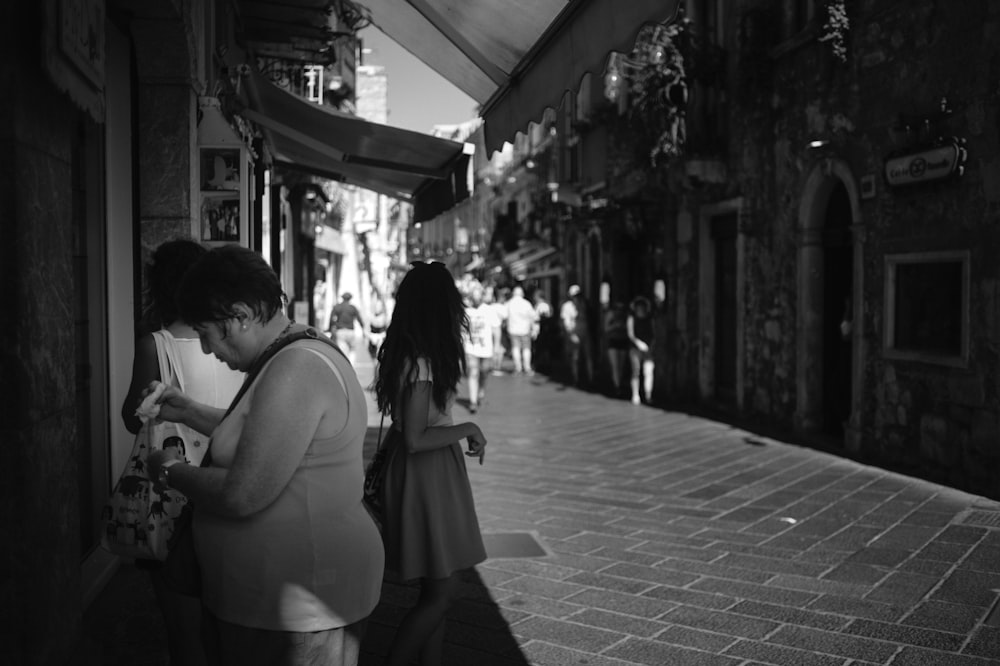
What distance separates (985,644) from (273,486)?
3195 mm

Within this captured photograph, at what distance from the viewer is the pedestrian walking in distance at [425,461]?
10.1ft

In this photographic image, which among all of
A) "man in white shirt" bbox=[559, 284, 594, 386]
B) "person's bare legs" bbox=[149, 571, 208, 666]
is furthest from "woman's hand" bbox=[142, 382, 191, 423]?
"man in white shirt" bbox=[559, 284, 594, 386]

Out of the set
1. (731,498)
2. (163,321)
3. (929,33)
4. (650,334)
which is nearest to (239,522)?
(163,321)

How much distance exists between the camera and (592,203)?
58.9 ft

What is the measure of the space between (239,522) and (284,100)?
19.6 feet

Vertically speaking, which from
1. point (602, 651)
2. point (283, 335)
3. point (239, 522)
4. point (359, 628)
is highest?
point (283, 335)

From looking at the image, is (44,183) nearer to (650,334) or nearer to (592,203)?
(650,334)

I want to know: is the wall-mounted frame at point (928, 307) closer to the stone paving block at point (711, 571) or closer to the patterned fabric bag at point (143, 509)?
the stone paving block at point (711, 571)

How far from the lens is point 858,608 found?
4.25 m

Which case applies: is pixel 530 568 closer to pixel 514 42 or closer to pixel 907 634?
pixel 907 634

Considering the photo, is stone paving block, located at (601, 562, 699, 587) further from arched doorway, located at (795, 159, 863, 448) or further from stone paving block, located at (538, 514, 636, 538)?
arched doorway, located at (795, 159, 863, 448)

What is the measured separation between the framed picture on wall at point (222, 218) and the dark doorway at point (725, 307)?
844cm

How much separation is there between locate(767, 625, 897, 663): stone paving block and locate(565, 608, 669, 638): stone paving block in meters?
0.47

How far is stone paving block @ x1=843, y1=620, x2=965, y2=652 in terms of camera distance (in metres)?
3.79
